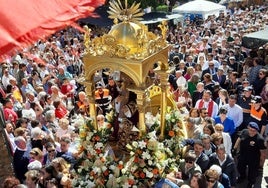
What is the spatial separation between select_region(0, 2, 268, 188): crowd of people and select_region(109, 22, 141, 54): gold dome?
827mm

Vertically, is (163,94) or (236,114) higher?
(163,94)

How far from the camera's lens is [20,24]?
4.44 feet

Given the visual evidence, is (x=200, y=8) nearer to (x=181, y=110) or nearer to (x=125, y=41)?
(x=181, y=110)

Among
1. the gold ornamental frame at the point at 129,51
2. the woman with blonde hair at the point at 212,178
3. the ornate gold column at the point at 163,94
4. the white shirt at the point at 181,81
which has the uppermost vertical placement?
the gold ornamental frame at the point at 129,51

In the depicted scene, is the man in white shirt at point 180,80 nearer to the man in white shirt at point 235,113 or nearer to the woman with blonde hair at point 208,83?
the woman with blonde hair at point 208,83

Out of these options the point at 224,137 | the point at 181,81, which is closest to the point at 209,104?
the point at 224,137

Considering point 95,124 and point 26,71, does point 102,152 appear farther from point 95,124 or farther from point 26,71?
point 26,71

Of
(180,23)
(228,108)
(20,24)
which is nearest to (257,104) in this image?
(228,108)

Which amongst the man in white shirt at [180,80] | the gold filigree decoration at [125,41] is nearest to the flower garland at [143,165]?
the gold filigree decoration at [125,41]

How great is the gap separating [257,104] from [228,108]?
24.2 inches

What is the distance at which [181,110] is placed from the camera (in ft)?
26.0

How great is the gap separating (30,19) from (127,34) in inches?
161

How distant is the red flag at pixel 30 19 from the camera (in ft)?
4.26

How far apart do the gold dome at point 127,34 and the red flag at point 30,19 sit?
12.5ft
